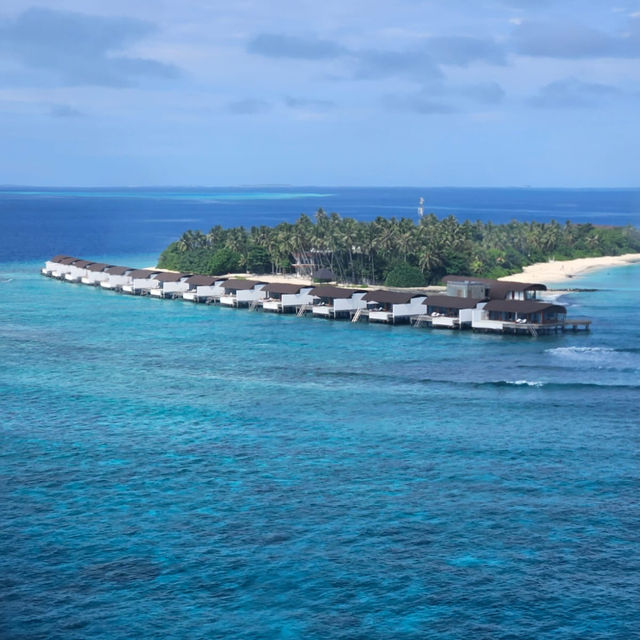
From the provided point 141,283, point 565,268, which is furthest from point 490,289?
point 565,268

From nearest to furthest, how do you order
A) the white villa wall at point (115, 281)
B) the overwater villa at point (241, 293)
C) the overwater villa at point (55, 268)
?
the overwater villa at point (241, 293)
the white villa wall at point (115, 281)
the overwater villa at point (55, 268)

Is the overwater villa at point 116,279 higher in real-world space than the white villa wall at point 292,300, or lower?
higher

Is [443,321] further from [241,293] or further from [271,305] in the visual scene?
[241,293]

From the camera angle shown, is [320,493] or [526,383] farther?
[526,383]

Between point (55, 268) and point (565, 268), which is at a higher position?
point (565, 268)

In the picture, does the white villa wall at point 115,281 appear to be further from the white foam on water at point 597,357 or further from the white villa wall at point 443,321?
the white foam on water at point 597,357

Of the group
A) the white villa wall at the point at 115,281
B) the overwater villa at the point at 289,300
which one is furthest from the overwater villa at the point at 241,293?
the white villa wall at the point at 115,281
